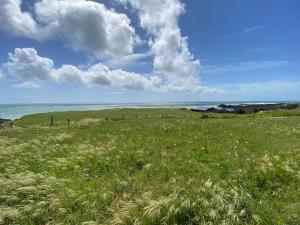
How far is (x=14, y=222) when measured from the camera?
693 centimetres

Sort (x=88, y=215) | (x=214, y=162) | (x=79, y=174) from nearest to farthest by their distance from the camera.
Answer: (x=88, y=215) < (x=79, y=174) < (x=214, y=162)

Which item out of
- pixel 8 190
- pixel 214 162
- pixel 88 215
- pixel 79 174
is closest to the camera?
pixel 88 215

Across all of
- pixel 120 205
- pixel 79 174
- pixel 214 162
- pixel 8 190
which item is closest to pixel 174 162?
pixel 214 162

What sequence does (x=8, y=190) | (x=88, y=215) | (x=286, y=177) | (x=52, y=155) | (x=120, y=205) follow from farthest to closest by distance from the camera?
(x=52, y=155)
(x=286, y=177)
(x=8, y=190)
(x=120, y=205)
(x=88, y=215)

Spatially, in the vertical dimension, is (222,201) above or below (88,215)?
above

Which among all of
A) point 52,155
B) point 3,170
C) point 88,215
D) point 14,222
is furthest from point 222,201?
point 52,155

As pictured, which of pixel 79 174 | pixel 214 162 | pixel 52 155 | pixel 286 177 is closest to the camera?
pixel 286 177

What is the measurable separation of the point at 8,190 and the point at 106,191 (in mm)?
3083

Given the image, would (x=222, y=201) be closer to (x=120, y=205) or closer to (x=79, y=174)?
(x=120, y=205)

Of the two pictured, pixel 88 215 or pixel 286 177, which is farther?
pixel 286 177

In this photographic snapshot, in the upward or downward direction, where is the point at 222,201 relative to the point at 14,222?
upward

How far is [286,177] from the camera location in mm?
9336

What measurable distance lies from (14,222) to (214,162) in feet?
27.9

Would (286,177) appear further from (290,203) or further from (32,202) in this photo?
(32,202)
